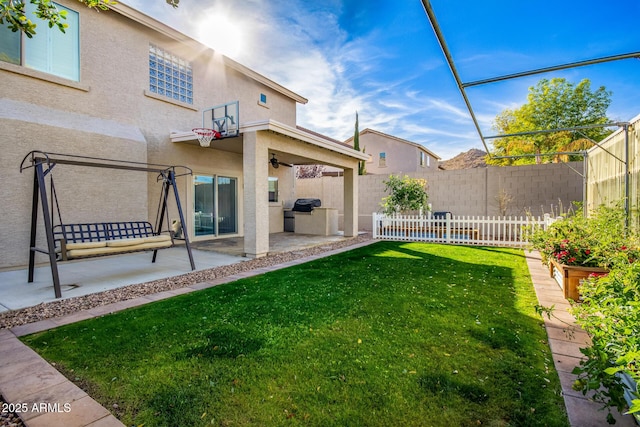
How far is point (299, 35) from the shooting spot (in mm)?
8391

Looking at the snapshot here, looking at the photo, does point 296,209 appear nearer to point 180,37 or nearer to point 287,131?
point 287,131

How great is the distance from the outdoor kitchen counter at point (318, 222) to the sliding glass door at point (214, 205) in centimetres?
277

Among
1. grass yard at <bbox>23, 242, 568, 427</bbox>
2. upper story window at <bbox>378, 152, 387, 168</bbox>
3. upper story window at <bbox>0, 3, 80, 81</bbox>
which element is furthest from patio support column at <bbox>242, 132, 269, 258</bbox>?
upper story window at <bbox>378, 152, 387, 168</bbox>

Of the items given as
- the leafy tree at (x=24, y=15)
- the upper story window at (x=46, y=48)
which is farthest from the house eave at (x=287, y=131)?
the leafy tree at (x=24, y=15)

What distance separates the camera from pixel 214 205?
10.8m

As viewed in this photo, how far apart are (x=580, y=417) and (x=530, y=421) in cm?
33

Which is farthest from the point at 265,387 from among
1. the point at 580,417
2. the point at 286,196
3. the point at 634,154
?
the point at 286,196

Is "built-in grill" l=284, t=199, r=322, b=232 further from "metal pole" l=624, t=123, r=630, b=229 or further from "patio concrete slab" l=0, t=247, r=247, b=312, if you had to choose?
"metal pole" l=624, t=123, r=630, b=229

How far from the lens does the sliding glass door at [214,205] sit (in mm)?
10289

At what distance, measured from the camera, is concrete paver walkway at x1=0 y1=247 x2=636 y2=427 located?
2.04 m

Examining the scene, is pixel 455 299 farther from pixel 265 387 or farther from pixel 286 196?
pixel 286 196

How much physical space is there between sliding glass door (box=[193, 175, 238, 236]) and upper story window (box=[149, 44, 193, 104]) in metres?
2.54

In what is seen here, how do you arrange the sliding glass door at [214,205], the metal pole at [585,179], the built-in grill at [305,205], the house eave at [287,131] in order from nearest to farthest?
the house eave at [287,131] < the sliding glass door at [214,205] < the metal pole at [585,179] < the built-in grill at [305,205]

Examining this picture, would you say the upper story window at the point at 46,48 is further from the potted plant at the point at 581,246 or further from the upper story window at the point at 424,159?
the upper story window at the point at 424,159
